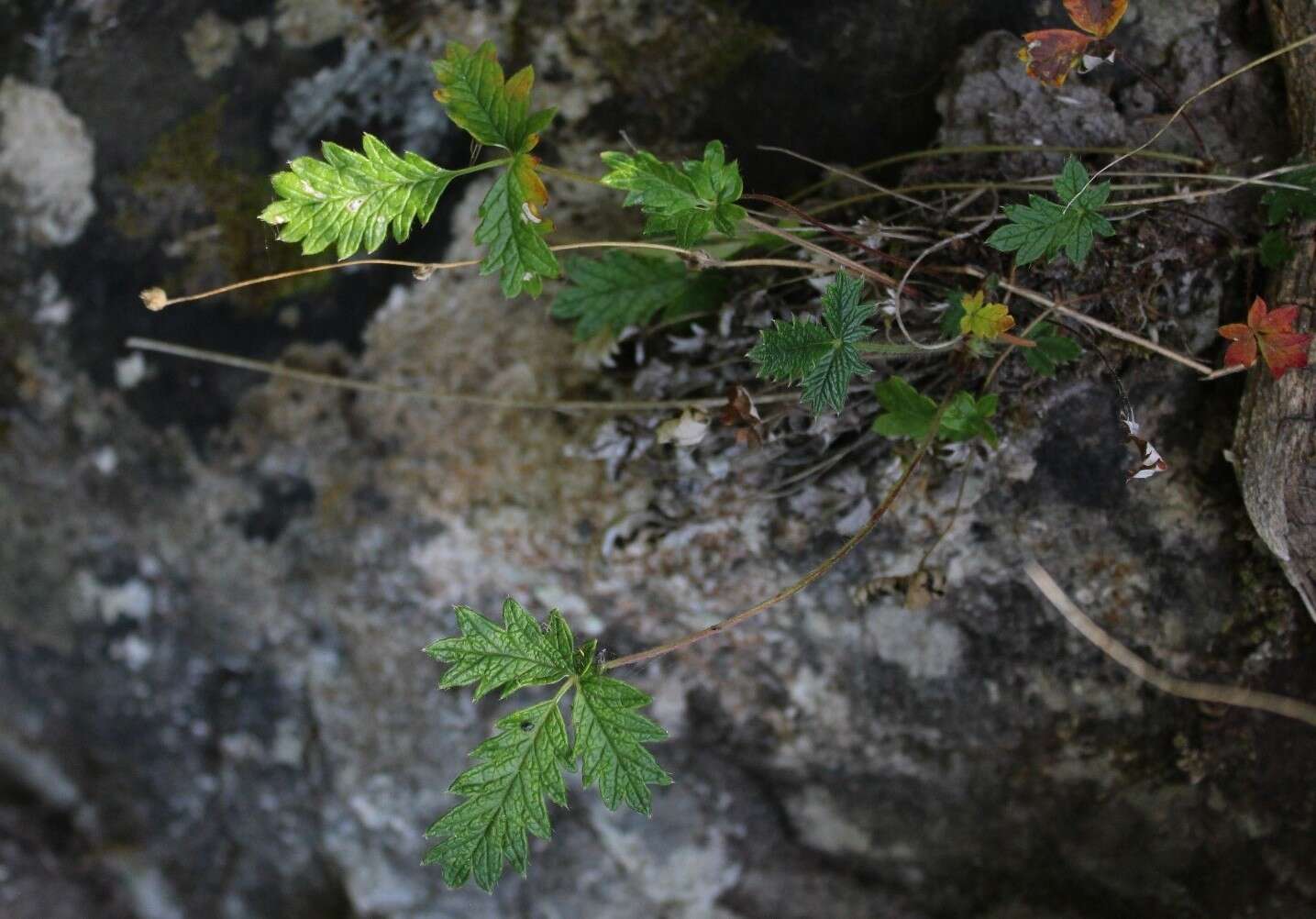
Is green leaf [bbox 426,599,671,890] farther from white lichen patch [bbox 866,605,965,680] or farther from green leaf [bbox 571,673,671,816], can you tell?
white lichen patch [bbox 866,605,965,680]

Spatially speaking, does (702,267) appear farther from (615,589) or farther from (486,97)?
(615,589)

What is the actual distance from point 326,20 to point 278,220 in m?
1.14

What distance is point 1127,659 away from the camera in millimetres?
2232

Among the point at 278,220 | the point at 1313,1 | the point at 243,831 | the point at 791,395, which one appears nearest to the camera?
the point at 278,220

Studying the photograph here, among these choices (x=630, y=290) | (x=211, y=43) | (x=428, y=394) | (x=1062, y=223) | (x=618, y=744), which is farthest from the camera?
(x=211, y=43)

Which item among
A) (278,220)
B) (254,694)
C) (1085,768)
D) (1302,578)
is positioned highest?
(278,220)

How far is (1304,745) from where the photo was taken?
217 centimetres

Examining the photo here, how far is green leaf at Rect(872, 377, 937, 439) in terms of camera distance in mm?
1883

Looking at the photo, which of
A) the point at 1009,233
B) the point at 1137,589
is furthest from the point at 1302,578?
the point at 1009,233

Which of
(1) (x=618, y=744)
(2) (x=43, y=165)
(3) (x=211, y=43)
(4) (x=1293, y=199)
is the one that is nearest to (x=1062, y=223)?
(4) (x=1293, y=199)

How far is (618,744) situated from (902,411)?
83 cm

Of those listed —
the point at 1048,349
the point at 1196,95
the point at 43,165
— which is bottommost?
the point at 1048,349

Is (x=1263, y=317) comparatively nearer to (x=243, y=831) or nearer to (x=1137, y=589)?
(x=1137, y=589)

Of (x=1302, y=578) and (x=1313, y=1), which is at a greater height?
(x=1313, y=1)
